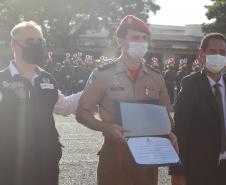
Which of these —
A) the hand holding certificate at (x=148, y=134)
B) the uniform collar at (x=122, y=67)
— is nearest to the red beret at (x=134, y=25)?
the uniform collar at (x=122, y=67)

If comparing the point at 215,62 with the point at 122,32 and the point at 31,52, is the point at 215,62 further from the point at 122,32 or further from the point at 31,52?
the point at 31,52

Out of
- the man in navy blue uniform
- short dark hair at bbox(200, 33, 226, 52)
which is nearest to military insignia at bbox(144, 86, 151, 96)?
the man in navy blue uniform

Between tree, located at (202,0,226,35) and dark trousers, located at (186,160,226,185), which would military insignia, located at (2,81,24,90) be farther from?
tree, located at (202,0,226,35)

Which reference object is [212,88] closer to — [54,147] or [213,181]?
[213,181]

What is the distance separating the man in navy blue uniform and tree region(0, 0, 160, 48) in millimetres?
47290

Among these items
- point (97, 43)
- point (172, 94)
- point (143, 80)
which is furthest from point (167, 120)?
point (97, 43)

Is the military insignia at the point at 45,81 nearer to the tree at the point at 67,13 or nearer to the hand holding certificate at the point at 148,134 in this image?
the hand holding certificate at the point at 148,134

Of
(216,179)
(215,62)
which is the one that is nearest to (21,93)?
(215,62)

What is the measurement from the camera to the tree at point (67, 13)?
5097 centimetres

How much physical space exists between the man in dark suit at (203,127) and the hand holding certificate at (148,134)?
1.96ft

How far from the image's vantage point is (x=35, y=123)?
408 cm

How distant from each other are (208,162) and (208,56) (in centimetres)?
89

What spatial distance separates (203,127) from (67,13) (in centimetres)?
4737

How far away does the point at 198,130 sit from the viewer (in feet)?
15.2
